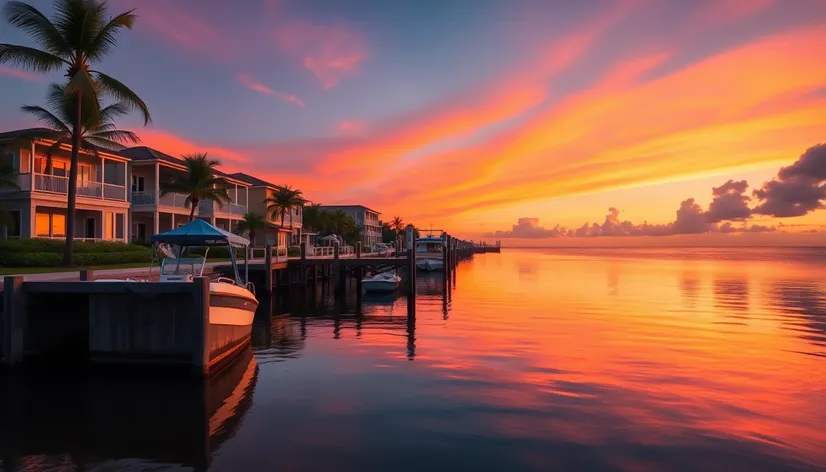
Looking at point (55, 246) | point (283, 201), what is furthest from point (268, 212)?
point (55, 246)

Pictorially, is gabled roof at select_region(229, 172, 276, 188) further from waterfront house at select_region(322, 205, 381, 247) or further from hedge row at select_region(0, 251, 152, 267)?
waterfront house at select_region(322, 205, 381, 247)

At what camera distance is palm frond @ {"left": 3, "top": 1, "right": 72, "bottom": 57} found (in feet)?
83.0

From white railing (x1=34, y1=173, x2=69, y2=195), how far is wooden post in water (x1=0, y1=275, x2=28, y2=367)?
69.9ft

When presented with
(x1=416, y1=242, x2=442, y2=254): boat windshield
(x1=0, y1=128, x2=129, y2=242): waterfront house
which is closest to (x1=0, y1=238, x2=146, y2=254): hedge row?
(x1=0, y1=128, x2=129, y2=242): waterfront house

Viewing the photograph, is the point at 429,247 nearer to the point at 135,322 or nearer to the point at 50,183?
the point at 50,183

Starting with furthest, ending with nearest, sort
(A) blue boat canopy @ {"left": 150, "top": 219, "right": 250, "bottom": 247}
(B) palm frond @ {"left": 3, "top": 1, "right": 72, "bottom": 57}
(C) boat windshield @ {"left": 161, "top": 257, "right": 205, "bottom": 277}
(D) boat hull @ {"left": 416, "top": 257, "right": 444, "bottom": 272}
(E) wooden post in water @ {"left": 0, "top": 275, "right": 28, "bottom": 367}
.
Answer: (D) boat hull @ {"left": 416, "top": 257, "right": 444, "bottom": 272} → (B) palm frond @ {"left": 3, "top": 1, "right": 72, "bottom": 57} → (C) boat windshield @ {"left": 161, "top": 257, "right": 205, "bottom": 277} → (A) blue boat canopy @ {"left": 150, "top": 219, "right": 250, "bottom": 247} → (E) wooden post in water @ {"left": 0, "top": 275, "right": 28, "bottom": 367}

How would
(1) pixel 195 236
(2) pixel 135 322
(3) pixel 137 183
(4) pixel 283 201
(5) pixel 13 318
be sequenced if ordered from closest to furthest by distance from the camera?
(2) pixel 135 322, (5) pixel 13 318, (1) pixel 195 236, (3) pixel 137 183, (4) pixel 283 201

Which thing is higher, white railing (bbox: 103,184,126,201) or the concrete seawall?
white railing (bbox: 103,184,126,201)

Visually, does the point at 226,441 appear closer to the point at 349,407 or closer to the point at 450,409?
the point at 349,407

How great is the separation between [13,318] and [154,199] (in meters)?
30.2

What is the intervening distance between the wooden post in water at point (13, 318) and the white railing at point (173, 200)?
30.1 m

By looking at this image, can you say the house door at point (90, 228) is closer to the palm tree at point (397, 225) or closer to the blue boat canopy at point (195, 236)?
the blue boat canopy at point (195, 236)

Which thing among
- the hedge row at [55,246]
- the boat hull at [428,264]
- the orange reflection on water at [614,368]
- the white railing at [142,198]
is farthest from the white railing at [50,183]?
the boat hull at [428,264]

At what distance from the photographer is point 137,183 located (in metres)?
43.0
